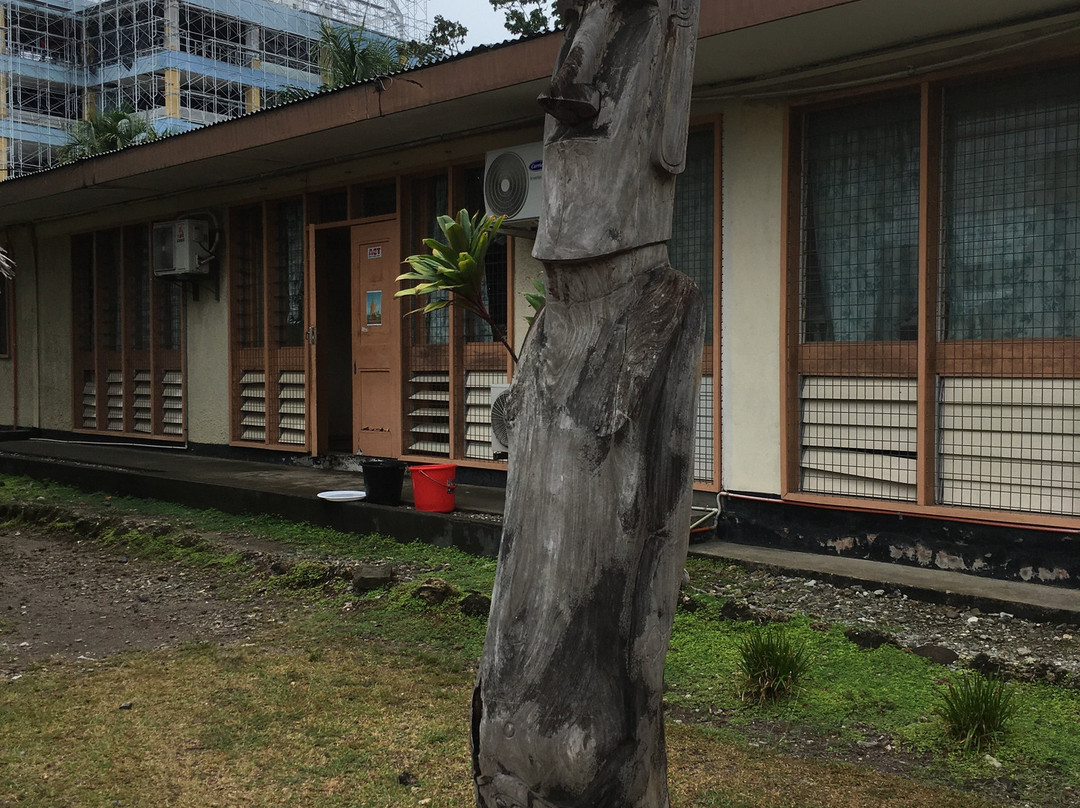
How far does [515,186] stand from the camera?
8.02 meters

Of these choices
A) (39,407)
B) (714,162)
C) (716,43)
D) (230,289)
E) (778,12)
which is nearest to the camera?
(778,12)

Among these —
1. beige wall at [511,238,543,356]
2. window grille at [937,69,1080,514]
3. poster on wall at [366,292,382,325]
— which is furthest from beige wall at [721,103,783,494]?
poster on wall at [366,292,382,325]

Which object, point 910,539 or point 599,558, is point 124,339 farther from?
point 599,558

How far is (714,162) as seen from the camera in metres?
7.16

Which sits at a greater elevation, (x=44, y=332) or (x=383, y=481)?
(x=44, y=332)

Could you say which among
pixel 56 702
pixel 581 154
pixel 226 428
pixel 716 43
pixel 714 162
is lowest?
pixel 56 702

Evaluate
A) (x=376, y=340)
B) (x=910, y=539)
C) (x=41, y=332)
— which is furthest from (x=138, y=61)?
(x=910, y=539)

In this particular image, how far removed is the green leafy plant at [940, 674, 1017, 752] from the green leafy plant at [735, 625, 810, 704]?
2.20ft

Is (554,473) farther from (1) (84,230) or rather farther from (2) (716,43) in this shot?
(1) (84,230)

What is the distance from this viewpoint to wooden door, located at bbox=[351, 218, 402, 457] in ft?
32.1

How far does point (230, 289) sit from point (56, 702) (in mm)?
7434

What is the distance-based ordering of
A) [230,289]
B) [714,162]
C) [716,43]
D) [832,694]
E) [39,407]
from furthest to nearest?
[39,407] < [230,289] < [714,162] < [716,43] < [832,694]

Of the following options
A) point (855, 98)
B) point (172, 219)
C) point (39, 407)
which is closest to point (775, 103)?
point (855, 98)

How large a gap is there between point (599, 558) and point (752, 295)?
5071 mm
